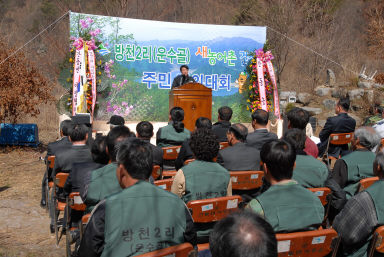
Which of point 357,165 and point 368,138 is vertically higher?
point 368,138

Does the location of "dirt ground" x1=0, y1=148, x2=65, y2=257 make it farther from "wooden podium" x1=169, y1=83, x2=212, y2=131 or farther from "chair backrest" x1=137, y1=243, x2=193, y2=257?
"wooden podium" x1=169, y1=83, x2=212, y2=131

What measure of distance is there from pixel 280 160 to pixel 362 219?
570mm

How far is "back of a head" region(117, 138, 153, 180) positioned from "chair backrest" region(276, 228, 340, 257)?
0.72 metres

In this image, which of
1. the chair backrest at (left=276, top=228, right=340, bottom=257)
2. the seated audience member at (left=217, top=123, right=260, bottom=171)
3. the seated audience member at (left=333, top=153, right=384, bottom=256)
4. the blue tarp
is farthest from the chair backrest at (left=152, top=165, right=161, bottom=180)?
the blue tarp

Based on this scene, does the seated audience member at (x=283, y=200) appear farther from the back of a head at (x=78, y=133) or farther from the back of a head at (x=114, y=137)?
the back of a head at (x=78, y=133)

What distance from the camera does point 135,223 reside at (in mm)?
1741

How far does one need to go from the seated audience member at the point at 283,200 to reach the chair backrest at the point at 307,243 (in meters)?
0.13

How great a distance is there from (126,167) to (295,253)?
3.06 ft

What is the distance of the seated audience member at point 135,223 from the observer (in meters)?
1.73

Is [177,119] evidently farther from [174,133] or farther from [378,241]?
[378,241]

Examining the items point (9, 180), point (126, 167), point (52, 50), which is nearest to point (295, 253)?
point (126, 167)

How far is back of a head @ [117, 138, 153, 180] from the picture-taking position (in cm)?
191

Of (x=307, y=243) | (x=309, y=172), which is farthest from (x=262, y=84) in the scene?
(x=307, y=243)

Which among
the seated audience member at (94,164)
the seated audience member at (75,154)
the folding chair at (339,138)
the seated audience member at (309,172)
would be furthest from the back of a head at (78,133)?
the folding chair at (339,138)
